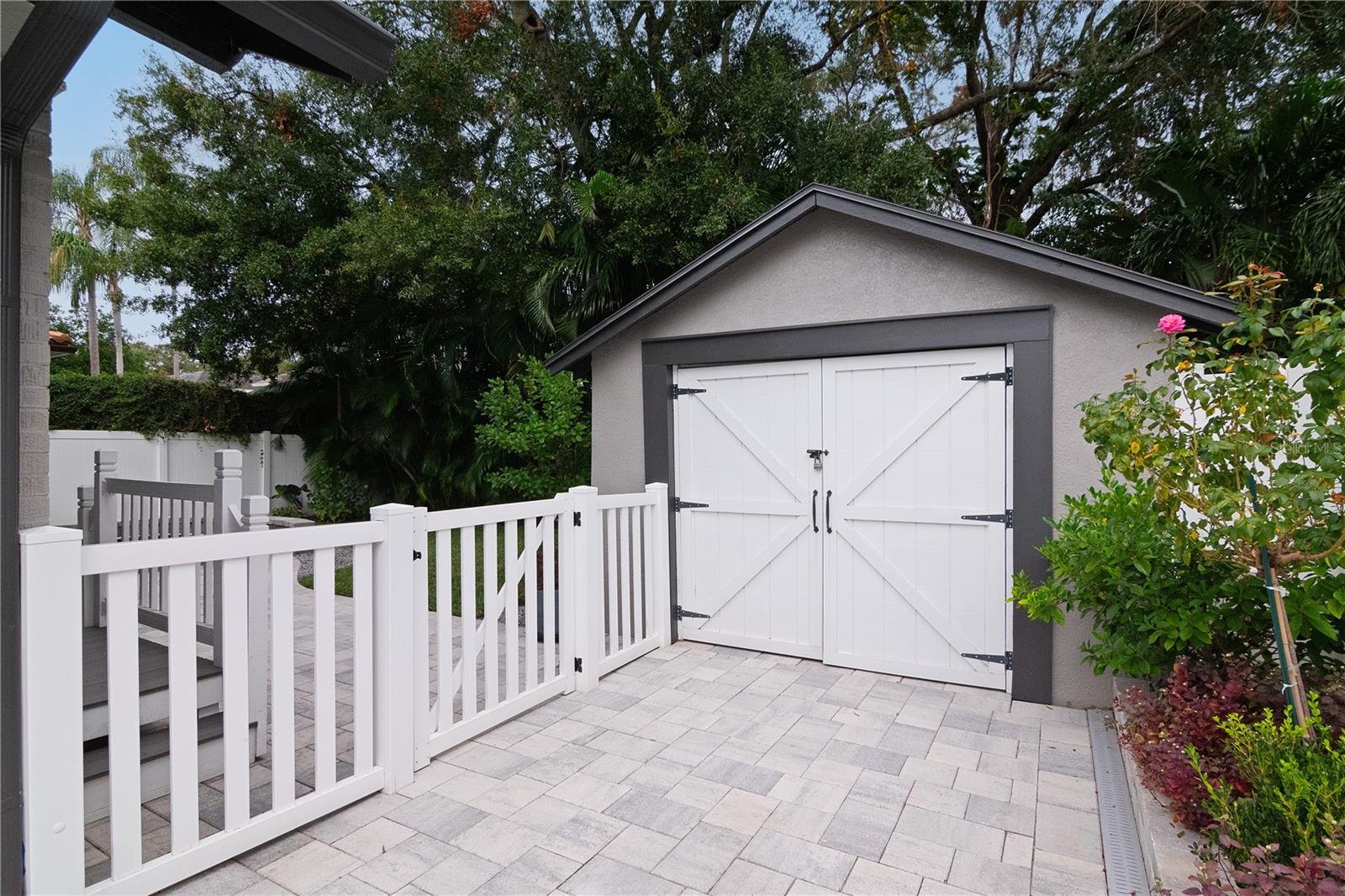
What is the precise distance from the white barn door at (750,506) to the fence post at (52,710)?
3.60 meters

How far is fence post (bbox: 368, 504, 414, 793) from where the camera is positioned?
2.82 m

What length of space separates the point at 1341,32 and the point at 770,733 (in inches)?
338

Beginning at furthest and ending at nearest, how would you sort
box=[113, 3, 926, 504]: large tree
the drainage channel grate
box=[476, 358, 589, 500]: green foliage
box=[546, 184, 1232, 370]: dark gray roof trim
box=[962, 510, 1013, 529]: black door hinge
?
box=[113, 3, 926, 504]: large tree < box=[476, 358, 589, 500]: green foliage < box=[962, 510, 1013, 529]: black door hinge < box=[546, 184, 1232, 370]: dark gray roof trim < the drainage channel grate

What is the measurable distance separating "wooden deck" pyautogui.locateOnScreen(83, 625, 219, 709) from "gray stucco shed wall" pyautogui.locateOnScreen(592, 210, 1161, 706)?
293 cm

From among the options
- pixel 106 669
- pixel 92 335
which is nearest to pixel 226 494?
pixel 106 669

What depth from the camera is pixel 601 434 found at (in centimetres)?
538

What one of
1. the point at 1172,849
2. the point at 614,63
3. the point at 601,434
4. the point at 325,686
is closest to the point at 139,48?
the point at 614,63

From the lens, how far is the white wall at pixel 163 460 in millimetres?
9727

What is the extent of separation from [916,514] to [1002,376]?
3.12 feet

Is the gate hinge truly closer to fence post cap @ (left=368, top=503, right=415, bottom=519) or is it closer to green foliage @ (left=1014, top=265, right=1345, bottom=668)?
green foliage @ (left=1014, top=265, right=1345, bottom=668)

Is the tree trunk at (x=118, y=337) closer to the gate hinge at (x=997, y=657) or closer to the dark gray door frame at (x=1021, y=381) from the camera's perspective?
the dark gray door frame at (x=1021, y=381)

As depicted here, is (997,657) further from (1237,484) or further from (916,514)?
(1237,484)

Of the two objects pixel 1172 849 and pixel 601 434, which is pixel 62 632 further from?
pixel 601 434

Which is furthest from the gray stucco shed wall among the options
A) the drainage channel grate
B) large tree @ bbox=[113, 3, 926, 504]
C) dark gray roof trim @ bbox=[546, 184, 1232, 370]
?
large tree @ bbox=[113, 3, 926, 504]
